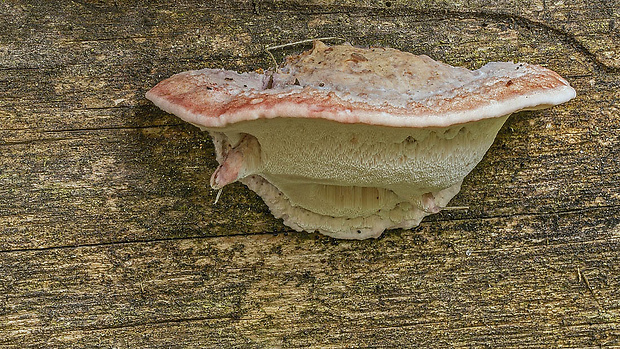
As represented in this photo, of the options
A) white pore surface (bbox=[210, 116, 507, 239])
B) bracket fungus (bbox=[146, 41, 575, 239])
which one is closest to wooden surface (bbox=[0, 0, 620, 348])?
white pore surface (bbox=[210, 116, 507, 239])

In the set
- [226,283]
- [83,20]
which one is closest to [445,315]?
[226,283]

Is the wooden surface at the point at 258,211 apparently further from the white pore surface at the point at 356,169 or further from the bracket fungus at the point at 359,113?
the bracket fungus at the point at 359,113

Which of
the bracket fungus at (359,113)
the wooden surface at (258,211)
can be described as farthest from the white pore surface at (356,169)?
the wooden surface at (258,211)

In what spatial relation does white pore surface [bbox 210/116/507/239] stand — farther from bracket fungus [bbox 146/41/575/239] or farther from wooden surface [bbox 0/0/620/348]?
wooden surface [bbox 0/0/620/348]

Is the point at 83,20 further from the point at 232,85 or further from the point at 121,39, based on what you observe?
the point at 232,85

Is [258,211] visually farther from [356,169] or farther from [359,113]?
[359,113]
